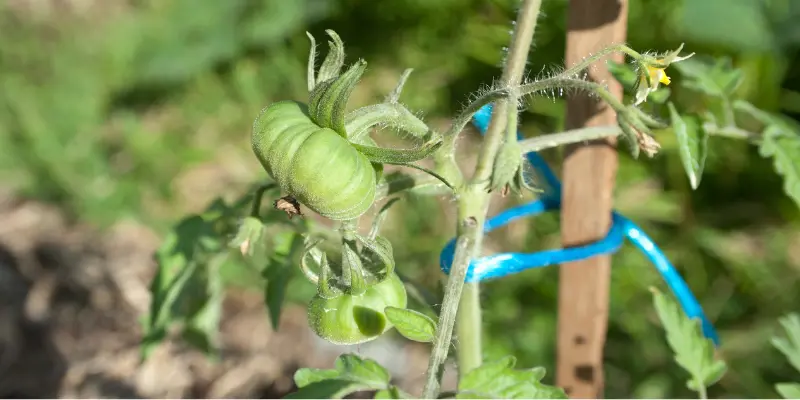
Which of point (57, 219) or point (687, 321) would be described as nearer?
point (687, 321)

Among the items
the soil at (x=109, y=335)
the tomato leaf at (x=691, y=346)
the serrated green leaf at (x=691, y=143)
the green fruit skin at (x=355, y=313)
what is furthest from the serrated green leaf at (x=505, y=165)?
the soil at (x=109, y=335)

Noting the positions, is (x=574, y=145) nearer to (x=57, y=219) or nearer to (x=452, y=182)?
Result: (x=452, y=182)

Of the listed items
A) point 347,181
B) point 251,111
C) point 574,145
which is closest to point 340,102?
point 347,181

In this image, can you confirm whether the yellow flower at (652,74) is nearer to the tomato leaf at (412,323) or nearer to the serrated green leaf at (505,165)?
the serrated green leaf at (505,165)

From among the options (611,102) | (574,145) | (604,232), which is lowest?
(604,232)

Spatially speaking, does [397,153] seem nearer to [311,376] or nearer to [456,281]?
[456,281]

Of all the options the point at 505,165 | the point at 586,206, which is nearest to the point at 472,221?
the point at 505,165
